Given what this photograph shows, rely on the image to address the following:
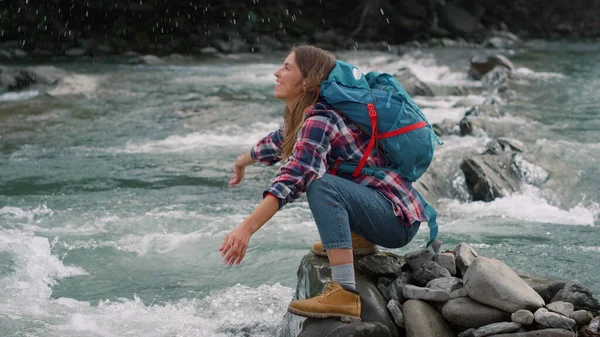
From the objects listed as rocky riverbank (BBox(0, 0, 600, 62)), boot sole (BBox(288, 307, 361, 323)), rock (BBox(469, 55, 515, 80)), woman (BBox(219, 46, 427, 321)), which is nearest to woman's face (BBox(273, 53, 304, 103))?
woman (BBox(219, 46, 427, 321))

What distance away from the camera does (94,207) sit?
774 cm

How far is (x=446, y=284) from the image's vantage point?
12.8 feet

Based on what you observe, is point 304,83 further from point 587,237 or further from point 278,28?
point 278,28

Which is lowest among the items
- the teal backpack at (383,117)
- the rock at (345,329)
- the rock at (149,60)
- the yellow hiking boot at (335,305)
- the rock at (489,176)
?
the rock at (149,60)

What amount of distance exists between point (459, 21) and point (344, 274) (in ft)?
103

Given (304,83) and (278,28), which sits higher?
(304,83)

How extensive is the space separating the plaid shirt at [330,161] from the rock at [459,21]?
29830 mm

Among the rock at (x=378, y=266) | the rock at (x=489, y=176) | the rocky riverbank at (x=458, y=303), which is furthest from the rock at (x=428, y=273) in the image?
the rock at (x=489, y=176)

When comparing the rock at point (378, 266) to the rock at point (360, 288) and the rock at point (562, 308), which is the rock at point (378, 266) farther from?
the rock at point (562, 308)

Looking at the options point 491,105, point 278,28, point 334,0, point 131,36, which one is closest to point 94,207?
point 491,105

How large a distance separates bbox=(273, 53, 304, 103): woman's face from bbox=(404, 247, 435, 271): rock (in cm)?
103

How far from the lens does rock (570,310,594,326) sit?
138 inches

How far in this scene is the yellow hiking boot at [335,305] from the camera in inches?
144

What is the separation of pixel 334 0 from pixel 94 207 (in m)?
28.4
